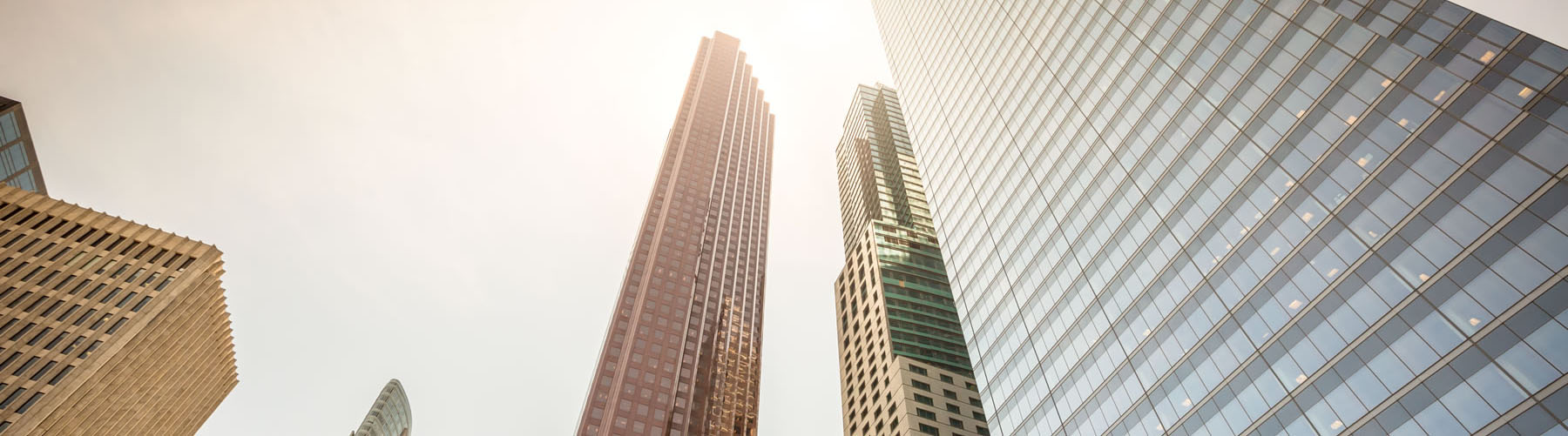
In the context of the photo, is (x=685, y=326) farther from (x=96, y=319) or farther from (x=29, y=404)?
(x=29, y=404)

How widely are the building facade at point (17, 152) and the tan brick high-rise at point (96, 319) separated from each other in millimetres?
5248

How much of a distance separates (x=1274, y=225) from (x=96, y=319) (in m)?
108

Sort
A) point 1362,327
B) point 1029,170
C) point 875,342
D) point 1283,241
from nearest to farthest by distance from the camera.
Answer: point 1362,327, point 1283,241, point 1029,170, point 875,342

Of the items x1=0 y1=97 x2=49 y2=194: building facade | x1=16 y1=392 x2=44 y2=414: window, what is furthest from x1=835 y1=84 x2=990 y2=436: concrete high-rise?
x1=0 y1=97 x2=49 y2=194: building facade

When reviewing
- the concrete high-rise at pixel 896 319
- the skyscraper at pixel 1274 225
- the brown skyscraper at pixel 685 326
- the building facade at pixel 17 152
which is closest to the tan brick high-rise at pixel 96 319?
the building facade at pixel 17 152

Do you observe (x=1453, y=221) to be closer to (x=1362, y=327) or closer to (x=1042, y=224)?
(x=1362, y=327)

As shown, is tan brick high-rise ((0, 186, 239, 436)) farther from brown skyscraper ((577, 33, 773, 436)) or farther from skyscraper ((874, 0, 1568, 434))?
skyscraper ((874, 0, 1568, 434))

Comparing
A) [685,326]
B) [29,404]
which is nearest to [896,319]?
[685,326]

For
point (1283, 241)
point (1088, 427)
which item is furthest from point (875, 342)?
point (1283, 241)

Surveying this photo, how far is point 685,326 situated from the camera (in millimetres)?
153375

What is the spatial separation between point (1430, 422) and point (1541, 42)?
1797 cm

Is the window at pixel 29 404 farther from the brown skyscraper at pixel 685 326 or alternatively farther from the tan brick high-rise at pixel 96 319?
the brown skyscraper at pixel 685 326

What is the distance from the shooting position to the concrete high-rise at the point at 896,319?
8338 cm

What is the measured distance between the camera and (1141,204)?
51844 millimetres
